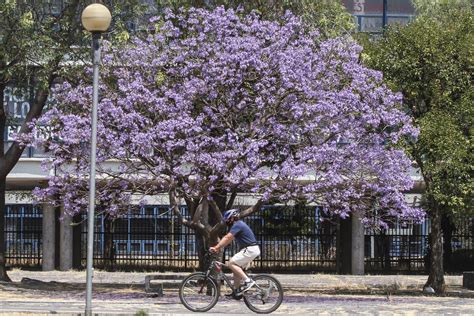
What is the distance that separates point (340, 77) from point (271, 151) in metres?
2.21

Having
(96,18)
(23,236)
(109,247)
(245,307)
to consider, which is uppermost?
(96,18)

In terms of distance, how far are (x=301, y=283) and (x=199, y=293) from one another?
12820 millimetres

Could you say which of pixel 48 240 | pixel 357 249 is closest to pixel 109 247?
pixel 48 240

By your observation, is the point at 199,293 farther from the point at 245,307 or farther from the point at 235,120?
the point at 235,120

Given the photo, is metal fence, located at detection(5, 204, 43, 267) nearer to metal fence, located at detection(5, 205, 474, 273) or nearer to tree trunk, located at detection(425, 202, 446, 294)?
metal fence, located at detection(5, 205, 474, 273)

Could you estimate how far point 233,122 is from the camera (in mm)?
20141

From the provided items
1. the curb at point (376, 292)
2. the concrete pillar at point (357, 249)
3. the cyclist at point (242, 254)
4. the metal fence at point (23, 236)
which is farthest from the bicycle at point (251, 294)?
the metal fence at point (23, 236)

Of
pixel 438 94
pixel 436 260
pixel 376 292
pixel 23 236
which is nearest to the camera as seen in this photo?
pixel 438 94

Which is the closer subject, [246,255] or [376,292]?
[246,255]

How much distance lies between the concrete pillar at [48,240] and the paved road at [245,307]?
14465 mm

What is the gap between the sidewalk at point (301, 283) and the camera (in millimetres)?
23953

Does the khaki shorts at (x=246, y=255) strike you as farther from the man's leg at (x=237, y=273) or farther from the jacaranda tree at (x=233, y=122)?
the jacaranda tree at (x=233, y=122)

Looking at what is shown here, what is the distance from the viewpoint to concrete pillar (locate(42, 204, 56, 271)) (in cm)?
3344

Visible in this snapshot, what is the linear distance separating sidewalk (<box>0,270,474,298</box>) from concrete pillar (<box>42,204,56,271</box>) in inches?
23.7
